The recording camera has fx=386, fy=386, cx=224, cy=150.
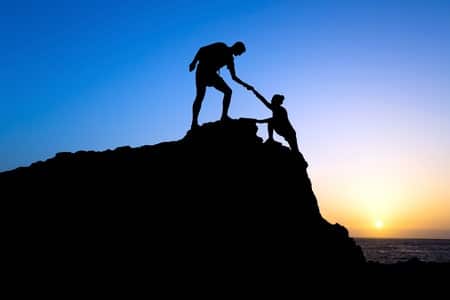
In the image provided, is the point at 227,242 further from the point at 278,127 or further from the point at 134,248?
the point at 278,127

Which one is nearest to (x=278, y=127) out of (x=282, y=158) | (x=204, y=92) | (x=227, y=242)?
(x=282, y=158)

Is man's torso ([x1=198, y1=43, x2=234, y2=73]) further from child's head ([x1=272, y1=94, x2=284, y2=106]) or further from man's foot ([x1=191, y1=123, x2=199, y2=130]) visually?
child's head ([x1=272, y1=94, x2=284, y2=106])

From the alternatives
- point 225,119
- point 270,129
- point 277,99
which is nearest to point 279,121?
point 270,129

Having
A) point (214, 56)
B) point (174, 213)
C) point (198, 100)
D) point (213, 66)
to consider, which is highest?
point (214, 56)

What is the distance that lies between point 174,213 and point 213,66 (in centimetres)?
537

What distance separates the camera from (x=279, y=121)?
1545 cm

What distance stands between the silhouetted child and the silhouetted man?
176 cm

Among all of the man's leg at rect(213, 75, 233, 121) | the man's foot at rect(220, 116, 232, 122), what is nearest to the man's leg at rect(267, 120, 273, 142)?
the man's foot at rect(220, 116, 232, 122)

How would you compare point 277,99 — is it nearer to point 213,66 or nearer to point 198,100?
point 213,66

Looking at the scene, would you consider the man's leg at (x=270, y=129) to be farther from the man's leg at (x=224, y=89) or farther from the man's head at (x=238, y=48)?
the man's head at (x=238, y=48)

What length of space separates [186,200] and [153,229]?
1.40m

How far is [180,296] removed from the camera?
33.9 feet

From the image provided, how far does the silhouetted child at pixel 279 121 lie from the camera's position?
15.4m

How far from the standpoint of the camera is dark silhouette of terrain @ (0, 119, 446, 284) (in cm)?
1101
